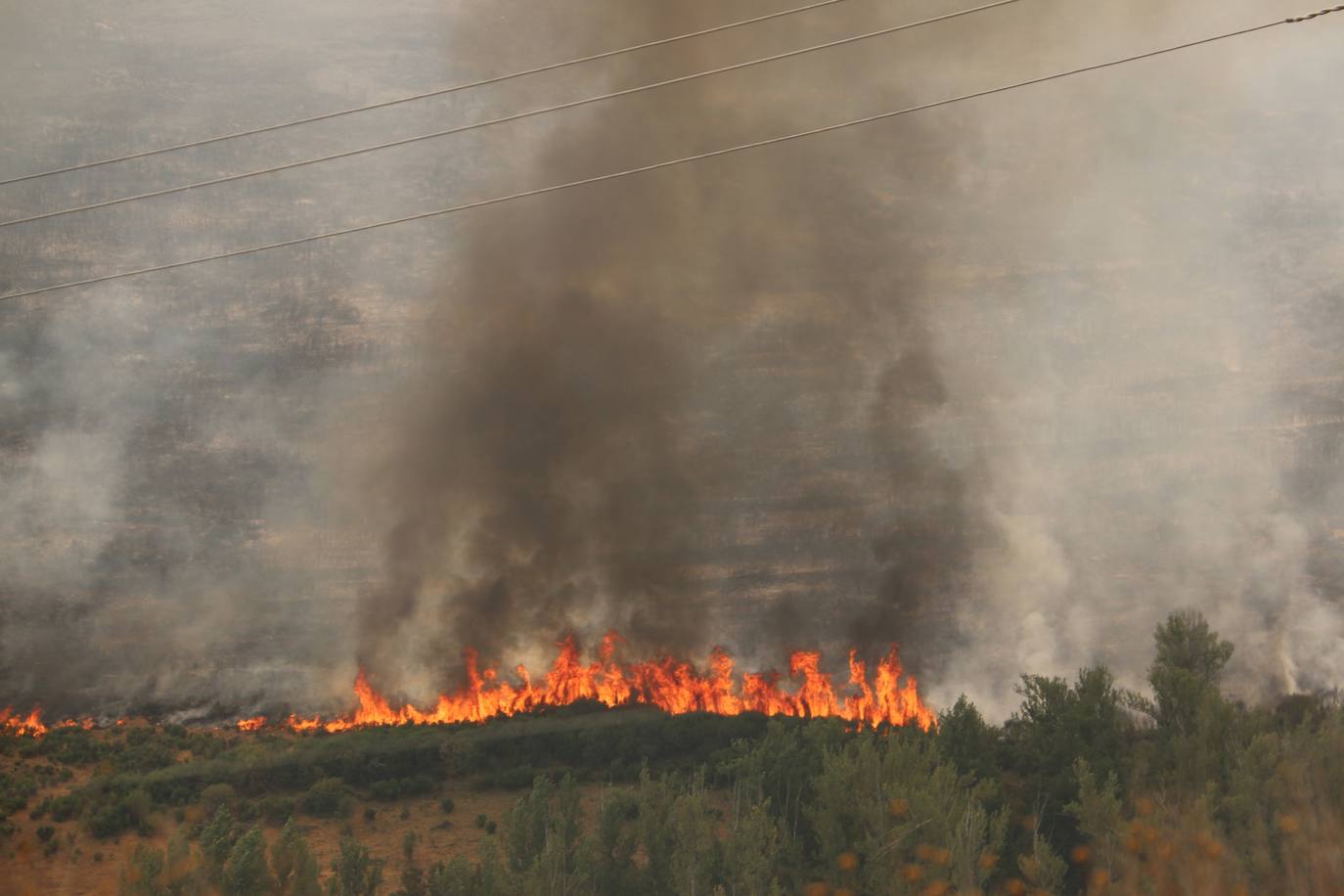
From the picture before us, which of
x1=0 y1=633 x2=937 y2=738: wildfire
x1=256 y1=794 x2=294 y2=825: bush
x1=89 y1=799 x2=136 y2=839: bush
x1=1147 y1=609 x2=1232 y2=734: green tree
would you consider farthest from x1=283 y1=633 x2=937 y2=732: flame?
x1=89 y1=799 x2=136 y2=839: bush

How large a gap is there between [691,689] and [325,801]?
6.90 m

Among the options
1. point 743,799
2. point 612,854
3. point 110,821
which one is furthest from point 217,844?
point 743,799

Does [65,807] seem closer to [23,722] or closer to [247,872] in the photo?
[23,722]

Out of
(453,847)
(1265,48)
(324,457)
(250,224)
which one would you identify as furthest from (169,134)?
(1265,48)

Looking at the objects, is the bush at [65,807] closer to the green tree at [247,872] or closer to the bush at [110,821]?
the bush at [110,821]

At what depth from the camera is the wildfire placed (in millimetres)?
22781

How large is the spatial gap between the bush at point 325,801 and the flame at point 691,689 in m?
3.58

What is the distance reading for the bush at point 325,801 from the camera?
19.0 m

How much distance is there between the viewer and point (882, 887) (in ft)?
43.2

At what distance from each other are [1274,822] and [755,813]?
535 centimetres

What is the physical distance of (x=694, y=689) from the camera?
23125 mm

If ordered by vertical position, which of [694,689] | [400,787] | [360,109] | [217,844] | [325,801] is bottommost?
[217,844]

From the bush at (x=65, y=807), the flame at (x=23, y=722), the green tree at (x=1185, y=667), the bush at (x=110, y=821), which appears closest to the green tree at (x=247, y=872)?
the bush at (x=110, y=821)

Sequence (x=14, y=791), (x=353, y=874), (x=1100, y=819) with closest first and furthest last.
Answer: (x=353, y=874)
(x=1100, y=819)
(x=14, y=791)
